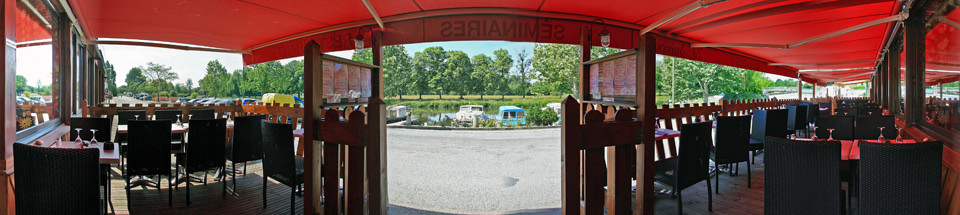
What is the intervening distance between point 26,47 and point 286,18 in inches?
86.2

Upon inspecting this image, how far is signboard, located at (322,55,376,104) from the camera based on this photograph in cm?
217

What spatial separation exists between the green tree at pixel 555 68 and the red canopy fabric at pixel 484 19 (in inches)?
525

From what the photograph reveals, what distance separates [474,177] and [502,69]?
2050 centimetres

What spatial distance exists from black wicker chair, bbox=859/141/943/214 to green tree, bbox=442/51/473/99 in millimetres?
24560

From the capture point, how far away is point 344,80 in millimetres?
2400

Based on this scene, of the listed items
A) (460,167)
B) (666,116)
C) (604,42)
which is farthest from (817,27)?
(460,167)

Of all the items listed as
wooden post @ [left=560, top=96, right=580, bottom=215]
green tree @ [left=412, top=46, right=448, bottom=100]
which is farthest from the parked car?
green tree @ [left=412, top=46, right=448, bottom=100]

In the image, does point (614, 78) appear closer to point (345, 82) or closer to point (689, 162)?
point (689, 162)

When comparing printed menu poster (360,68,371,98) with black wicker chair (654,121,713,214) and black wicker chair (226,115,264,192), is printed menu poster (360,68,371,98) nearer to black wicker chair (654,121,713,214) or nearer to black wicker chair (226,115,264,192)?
black wicker chair (226,115,264,192)

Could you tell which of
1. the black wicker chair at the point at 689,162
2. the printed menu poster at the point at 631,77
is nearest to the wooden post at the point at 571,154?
the printed menu poster at the point at 631,77

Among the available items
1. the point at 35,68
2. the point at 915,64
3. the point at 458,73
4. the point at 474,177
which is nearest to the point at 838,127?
the point at 915,64

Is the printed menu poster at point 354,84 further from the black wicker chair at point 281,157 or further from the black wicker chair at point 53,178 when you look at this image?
the black wicker chair at point 53,178

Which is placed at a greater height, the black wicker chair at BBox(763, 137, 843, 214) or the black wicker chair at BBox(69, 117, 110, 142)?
the black wicker chair at BBox(69, 117, 110, 142)

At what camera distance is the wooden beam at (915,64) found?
3205 mm
